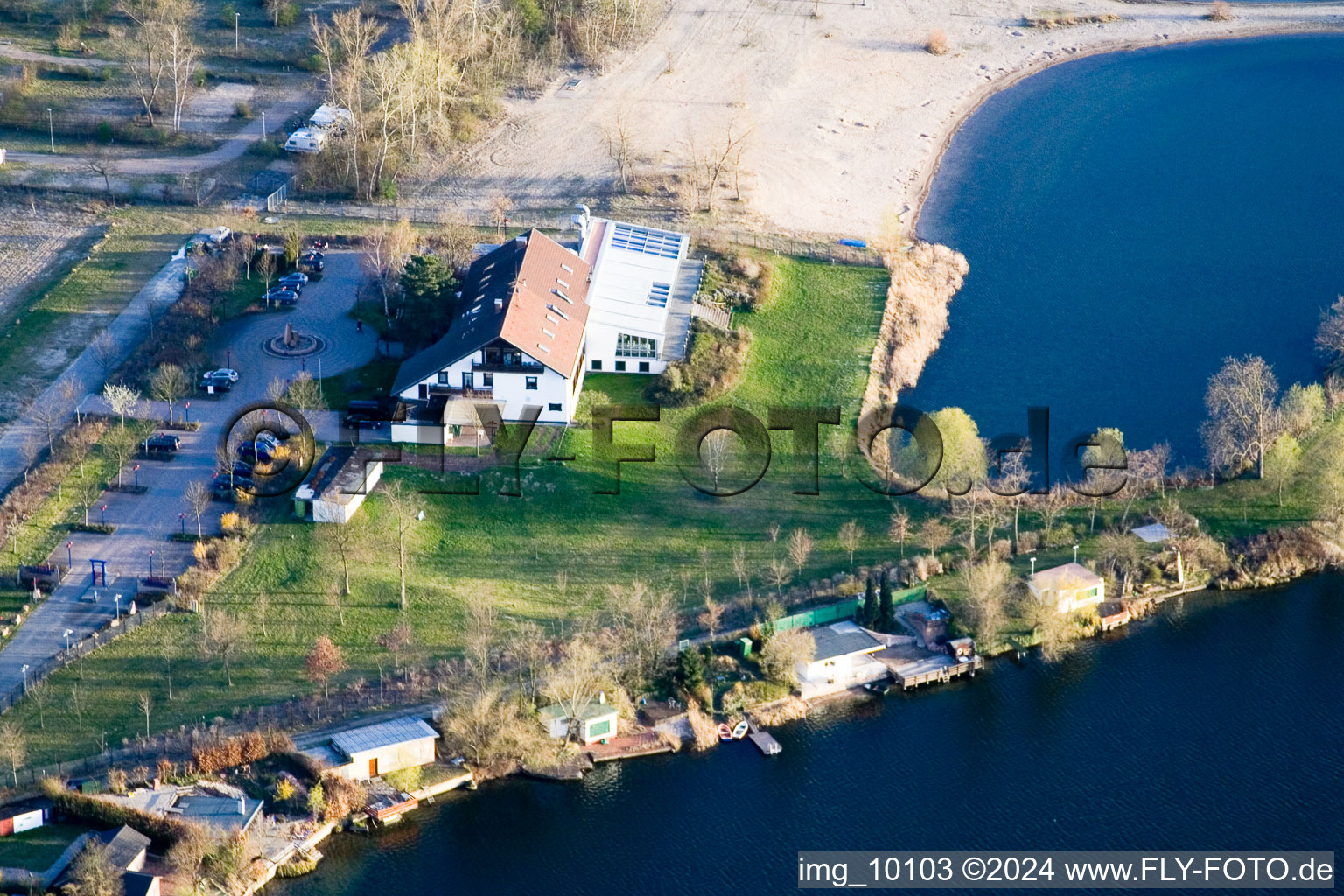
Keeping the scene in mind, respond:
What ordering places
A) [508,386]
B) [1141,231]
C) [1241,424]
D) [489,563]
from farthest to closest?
[1141,231] < [1241,424] < [508,386] < [489,563]

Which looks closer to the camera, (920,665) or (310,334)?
(920,665)

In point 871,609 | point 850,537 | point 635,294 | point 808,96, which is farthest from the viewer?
point 808,96

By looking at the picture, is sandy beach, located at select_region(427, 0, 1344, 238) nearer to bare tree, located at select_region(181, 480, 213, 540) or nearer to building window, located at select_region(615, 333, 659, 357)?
building window, located at select_region(615, 333, 659, 357)

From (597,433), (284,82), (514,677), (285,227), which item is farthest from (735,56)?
(514,677)

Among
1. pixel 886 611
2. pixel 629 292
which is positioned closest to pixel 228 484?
pixel 629 292

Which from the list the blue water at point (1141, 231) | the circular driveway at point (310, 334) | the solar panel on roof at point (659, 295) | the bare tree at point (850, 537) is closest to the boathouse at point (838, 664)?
the bare tree at point (850, 537)

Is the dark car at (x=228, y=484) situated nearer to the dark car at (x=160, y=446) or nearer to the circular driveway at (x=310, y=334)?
the dark car at (x=160, y=446)

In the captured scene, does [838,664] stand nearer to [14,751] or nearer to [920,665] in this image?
[920,665]
